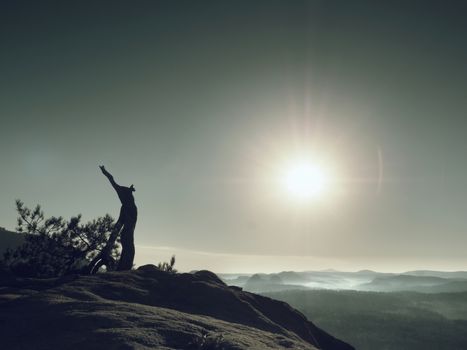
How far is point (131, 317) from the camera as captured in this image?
12.7 metres

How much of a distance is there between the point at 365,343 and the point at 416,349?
22795mm

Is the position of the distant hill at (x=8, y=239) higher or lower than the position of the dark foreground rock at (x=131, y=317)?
higher

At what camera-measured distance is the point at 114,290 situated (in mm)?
17391

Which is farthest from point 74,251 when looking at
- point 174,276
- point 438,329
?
point 438,329

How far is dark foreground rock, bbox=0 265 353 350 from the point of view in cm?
1084

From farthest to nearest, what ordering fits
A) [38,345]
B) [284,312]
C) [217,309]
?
[284,312] → [217,309] → [38,345]

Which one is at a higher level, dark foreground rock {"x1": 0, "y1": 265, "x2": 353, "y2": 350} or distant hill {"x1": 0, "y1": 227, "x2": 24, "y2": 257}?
distant hill {"x1": 0, "y1": 227, "x2": 24, "y2": 257}

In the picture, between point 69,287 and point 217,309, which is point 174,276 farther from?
point 69,287

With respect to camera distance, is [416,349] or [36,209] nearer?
[36,209]

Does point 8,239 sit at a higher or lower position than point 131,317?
higher

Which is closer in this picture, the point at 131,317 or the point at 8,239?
the point at 131,317

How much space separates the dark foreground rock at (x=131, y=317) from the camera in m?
10.8

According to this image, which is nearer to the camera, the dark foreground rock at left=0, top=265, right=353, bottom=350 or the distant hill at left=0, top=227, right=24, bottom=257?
the dark foreground rock at left=0, top=265, right=353, bottom=350

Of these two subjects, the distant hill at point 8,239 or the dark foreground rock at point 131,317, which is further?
the distant hill at point 8,239
